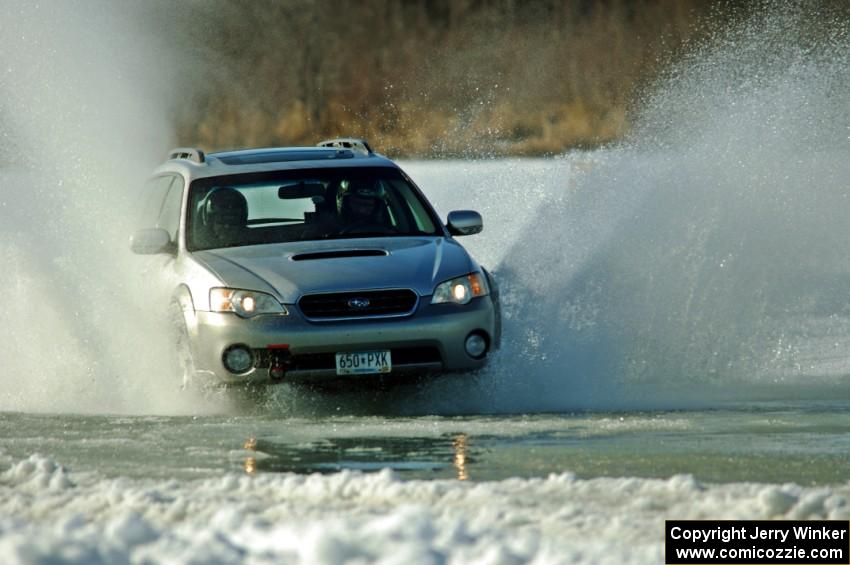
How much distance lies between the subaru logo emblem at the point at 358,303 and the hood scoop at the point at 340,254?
492 mm

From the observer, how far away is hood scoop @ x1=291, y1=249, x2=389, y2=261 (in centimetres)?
1058

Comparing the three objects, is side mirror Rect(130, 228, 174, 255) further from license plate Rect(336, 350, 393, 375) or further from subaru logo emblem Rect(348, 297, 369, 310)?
license plate Rect(336, 350, 393, 375)

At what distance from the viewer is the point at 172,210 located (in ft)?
38.2

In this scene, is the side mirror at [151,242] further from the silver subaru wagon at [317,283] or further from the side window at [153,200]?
the side window at [153,200]

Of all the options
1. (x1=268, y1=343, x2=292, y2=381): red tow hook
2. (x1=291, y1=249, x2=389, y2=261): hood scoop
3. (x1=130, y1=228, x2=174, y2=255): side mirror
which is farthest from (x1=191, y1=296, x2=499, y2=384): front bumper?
(x1=130, y1=228, x2=174, y2=255): side mirror

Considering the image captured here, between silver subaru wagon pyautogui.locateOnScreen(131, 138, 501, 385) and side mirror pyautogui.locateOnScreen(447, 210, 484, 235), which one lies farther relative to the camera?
side mirror pyautogui.locateOnScreen(447, 210, 484, 235)

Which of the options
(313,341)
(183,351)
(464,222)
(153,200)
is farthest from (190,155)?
(313,341)

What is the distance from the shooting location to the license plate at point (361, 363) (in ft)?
32.9

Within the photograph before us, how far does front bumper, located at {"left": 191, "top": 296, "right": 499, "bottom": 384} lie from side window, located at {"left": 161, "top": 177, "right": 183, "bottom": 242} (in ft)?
4.37

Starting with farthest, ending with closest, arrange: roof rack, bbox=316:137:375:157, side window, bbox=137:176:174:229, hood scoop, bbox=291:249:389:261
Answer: roof rack, bbox=316:137:375:157 < side window, bbox=137:176:174:229 < hood scoop, bbox=291:249:389:261

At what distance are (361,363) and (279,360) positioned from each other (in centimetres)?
45

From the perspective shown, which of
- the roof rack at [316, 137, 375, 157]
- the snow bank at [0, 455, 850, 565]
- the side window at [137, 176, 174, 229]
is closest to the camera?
the snow bank at [0, 455, 850, 565]

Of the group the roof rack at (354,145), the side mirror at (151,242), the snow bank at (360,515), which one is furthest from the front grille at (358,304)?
the snow bank at (360,515)

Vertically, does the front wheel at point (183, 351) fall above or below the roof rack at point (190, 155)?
below
